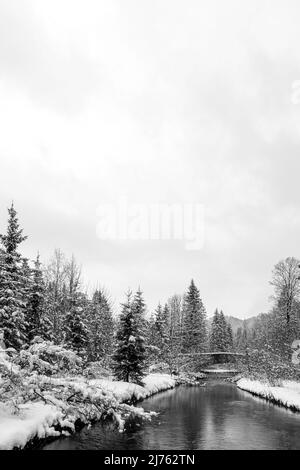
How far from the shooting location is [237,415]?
22.0 m

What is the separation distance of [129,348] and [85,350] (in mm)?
3303

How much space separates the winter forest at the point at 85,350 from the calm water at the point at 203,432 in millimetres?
900

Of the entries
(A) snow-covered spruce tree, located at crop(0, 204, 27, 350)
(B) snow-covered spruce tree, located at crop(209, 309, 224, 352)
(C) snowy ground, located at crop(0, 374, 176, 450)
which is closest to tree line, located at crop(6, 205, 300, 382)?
(A) snow-covered spruce tree, located at crop(0, 204, 27, 350)

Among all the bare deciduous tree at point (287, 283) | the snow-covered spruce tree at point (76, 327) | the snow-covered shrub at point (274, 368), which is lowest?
the snow-covered shrub at point (274, 368)

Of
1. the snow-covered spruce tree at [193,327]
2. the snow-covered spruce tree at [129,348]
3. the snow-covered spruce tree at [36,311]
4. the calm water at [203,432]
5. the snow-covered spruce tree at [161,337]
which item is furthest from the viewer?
the snow-covered spruce tree at [193,327]

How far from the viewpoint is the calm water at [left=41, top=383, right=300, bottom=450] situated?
14.5 metres

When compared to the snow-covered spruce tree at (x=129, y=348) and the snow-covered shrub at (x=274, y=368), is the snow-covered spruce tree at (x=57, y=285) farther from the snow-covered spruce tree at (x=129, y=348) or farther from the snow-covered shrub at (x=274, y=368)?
the snow-covered shrub at (x=274, y=368)

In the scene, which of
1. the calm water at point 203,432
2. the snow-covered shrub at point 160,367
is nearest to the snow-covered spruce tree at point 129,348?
the calm water at point 203,432

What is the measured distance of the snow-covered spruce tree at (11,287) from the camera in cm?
2209

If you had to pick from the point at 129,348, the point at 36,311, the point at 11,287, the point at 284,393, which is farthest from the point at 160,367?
the point at 11,287

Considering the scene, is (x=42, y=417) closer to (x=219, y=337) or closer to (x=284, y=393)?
(x=284, y=393)

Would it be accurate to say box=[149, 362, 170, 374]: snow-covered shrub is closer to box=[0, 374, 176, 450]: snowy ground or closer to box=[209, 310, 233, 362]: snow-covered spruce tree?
box=[209, 310, 233, 362]: snow-covered spruce tree
